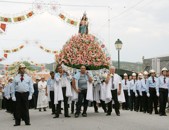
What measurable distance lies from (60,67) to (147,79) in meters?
4.27

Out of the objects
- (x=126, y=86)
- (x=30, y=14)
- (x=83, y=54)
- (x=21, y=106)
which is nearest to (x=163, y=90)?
(x=83, y=54)

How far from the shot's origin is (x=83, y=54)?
56.4 feet

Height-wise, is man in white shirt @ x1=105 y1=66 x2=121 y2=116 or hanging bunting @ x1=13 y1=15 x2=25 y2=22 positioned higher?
hanging bunting @ x1=13 y1=15 x2=25 y2=22

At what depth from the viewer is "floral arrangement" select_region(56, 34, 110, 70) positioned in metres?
17.1

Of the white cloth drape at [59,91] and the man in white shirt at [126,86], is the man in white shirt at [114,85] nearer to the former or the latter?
the white cloth drape at [59,91]

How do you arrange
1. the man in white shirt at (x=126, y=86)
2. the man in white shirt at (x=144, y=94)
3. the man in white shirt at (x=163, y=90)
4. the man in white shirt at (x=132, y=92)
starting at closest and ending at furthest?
1. the man in white shirt at (x=163, y=90)
2. the man in white shirt at (x=144, y=94)
3. the man in white shirt at (x=132, y=92)
4. the man in white shirt at (x=126, y=86)

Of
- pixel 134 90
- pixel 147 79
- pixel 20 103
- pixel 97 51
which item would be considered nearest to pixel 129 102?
pixel 134 90

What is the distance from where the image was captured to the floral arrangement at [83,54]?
17.1 metres

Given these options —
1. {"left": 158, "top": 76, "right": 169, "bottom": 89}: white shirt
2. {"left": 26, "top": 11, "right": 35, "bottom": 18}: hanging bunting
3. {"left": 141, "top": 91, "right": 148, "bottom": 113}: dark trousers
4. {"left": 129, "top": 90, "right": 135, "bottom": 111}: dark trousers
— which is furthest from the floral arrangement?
{"left": 26, "top": 11, "right": 35, "bottom": 18}: hanging bunting

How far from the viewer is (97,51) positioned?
17.5 meters

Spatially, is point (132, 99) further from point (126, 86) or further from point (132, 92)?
point (126, 86)

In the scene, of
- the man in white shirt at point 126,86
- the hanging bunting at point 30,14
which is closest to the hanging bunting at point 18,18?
the hanging bunting at point 30,14

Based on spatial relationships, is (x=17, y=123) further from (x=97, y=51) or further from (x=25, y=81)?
(x=97, y=51)

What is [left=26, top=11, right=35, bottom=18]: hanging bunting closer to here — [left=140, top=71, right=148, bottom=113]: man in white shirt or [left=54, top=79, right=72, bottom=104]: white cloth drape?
[left=140, top=71, right=148, bottom=113]: man in white shirt
